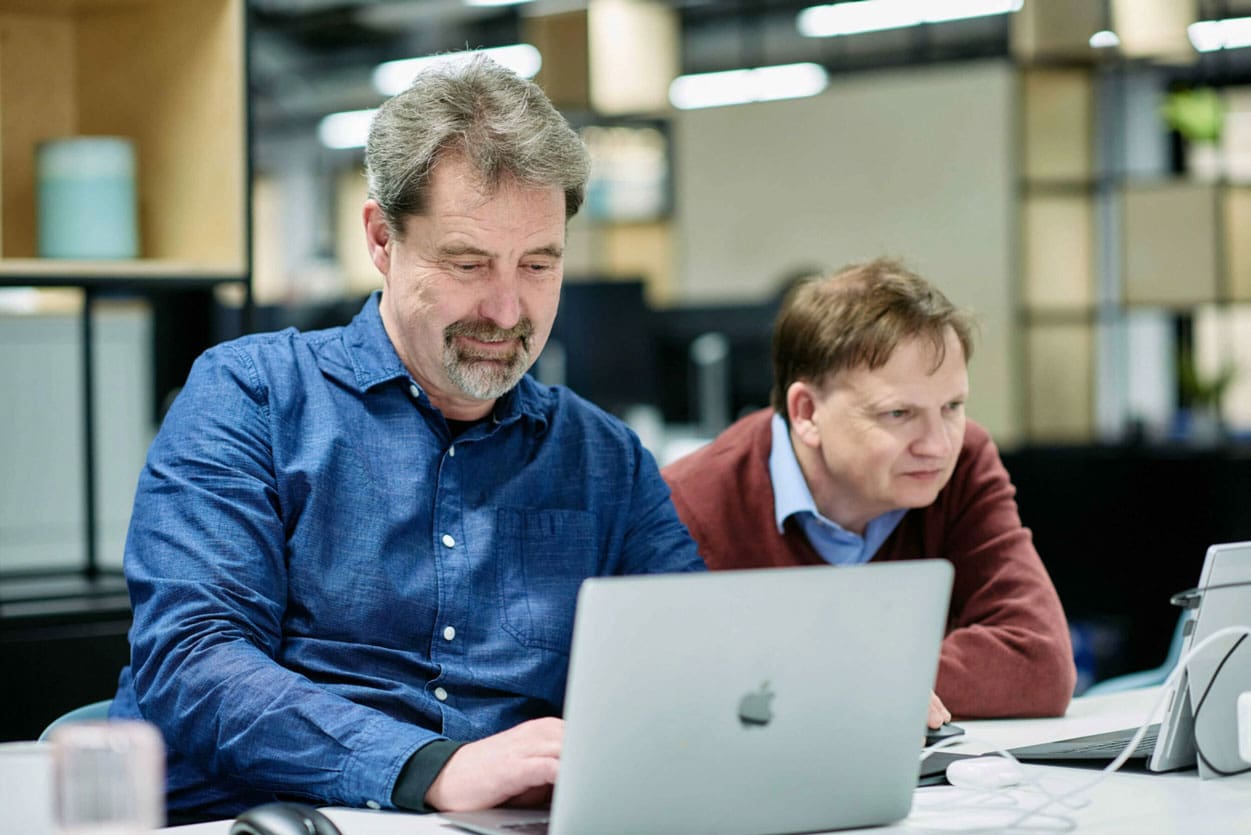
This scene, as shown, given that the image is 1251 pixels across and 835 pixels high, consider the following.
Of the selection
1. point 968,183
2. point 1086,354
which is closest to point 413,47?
point 968,183

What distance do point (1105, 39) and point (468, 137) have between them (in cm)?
584

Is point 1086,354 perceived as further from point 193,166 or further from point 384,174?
point 384,174

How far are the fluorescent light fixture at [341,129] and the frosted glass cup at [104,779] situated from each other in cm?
1254

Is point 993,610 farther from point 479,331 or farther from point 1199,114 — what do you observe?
point 1199,114

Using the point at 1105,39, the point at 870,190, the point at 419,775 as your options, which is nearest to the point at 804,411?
the point at 419,775

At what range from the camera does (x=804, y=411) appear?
2.16 metres

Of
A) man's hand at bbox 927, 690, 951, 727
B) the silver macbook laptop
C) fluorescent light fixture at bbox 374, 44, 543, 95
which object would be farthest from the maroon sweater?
fluorescent light fixture at bbox 374, 44, 543, 95

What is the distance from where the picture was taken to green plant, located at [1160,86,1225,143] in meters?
6.45

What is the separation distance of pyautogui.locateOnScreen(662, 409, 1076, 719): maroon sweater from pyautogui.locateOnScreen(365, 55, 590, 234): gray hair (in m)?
0.62

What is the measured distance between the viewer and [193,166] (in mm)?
2508

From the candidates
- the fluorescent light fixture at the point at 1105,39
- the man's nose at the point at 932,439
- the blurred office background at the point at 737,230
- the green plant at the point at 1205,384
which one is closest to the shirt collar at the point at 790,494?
the man's nose at the point at 932,439

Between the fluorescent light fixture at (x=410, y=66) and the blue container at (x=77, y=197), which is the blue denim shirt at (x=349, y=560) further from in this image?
the fluorescent light fixture at (x=410, y=66)

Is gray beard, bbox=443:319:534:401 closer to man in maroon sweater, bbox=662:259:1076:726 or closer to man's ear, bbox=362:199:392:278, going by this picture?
man's ear, bbox=362:199:392:278

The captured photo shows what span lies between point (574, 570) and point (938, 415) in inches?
22.8
